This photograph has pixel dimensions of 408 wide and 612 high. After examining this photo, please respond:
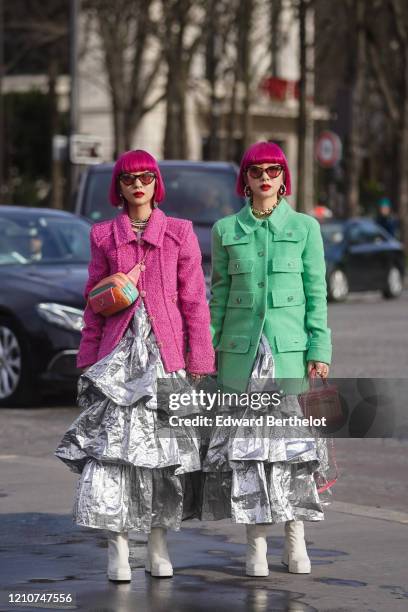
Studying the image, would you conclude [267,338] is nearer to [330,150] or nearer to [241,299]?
[241,299]

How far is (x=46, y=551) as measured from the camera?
711 cm

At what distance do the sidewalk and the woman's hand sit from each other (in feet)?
2.53

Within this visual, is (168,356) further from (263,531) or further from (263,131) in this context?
(263,131)

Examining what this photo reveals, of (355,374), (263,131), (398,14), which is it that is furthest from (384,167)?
(355,374)

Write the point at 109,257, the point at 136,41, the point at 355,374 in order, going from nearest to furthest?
the point at 109,257
the point at 355,374
the point at 136,41

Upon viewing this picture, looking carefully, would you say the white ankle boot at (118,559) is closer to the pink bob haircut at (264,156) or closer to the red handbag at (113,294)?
the red handbag at (113,294)

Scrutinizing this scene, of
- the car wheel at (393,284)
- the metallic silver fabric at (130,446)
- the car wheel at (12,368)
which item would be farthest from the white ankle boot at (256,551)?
the car wheel at (393,284)

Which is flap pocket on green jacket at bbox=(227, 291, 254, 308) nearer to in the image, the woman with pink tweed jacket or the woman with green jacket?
the woman with green jacket

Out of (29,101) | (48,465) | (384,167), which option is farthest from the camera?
(384,167)

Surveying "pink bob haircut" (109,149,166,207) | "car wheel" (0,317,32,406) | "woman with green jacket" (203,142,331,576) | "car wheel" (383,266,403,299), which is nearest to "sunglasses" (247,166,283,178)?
"woman with green jacket" (203,142,331,576)

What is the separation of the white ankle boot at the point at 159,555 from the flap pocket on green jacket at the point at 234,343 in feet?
2.40

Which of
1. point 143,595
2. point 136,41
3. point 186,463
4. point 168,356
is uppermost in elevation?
point 136,41

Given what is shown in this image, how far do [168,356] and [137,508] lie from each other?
58 centimetres

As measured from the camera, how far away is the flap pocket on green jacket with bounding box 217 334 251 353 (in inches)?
263
